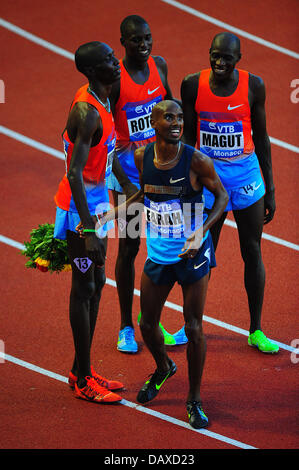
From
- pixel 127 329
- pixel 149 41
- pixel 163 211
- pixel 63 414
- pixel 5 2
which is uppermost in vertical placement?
pixel 5 2

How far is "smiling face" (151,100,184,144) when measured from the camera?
4957 millimetres

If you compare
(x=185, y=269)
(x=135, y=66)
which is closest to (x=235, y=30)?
(x=135, y=66)

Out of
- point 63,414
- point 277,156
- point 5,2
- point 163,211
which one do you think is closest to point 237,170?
point 163,211

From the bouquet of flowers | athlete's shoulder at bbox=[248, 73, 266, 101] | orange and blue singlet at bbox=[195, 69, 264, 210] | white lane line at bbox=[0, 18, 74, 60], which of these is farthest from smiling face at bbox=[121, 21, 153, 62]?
white lane line at bbox=[0, 18, 74, 60]

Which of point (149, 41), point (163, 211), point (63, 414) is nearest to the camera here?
point (163, 211)

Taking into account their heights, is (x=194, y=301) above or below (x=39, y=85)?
below

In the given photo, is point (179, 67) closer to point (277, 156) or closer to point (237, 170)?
point (277, 156)

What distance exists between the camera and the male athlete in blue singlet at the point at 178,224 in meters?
5.03

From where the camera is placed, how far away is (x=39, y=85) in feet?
35.1

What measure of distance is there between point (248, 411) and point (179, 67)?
260 inches

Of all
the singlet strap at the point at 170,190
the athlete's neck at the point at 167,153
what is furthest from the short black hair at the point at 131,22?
the singlet strap at the point at 170,190

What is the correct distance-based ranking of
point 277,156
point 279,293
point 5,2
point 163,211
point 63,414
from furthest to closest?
point 5,2
point 277,156
point 279,293
point 63,414
point 163,211

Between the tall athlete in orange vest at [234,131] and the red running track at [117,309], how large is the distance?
0.59 metres

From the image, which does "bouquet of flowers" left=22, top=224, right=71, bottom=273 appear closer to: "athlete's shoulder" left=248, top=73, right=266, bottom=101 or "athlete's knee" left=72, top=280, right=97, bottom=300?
"athlete's knee" left=72, top=280, right=97, bottom=300
